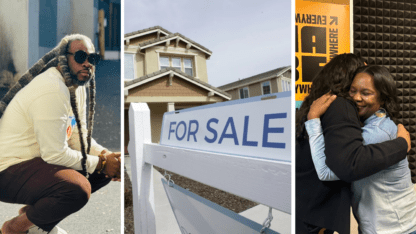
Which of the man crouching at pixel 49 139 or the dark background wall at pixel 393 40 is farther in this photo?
the dark background wall at pixel 393 40

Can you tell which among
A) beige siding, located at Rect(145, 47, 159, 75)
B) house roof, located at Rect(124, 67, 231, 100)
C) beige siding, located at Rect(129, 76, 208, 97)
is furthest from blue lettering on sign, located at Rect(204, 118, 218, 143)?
beige siding, located at Rect(145, 47, 159, 75)

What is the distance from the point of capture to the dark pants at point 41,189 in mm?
1104

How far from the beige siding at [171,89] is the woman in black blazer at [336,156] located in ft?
23.0

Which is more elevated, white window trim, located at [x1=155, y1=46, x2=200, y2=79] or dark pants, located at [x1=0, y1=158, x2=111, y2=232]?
white window trim, located at [x1=155, y1=46, x2=200, y2=79]

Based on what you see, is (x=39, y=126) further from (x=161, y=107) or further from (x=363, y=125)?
(x=161, y=107)

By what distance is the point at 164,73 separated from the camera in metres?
7.40

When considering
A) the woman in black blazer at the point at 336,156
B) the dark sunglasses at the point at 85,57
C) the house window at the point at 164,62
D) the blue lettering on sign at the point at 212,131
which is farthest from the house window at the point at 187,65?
the woman in black blazer at the point at 336,156

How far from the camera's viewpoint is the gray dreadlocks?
110 centimetres

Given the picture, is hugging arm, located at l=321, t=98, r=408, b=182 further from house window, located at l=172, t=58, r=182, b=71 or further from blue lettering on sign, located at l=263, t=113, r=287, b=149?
house window, located at l=172, t=58, r=182, b=71

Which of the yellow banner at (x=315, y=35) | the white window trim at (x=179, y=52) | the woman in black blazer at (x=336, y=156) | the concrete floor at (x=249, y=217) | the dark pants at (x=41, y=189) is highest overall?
the white window trim at (x=179, y=52)

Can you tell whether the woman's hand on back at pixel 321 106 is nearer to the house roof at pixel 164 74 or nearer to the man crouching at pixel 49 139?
the man crouching at pixel 49 139

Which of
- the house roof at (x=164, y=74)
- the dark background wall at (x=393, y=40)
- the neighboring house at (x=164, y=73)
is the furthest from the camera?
the neighboring house at (x=164, y=73)

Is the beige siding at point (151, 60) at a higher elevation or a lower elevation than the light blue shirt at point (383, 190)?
higher

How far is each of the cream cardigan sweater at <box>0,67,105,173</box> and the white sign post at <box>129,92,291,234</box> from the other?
0.40 meters
